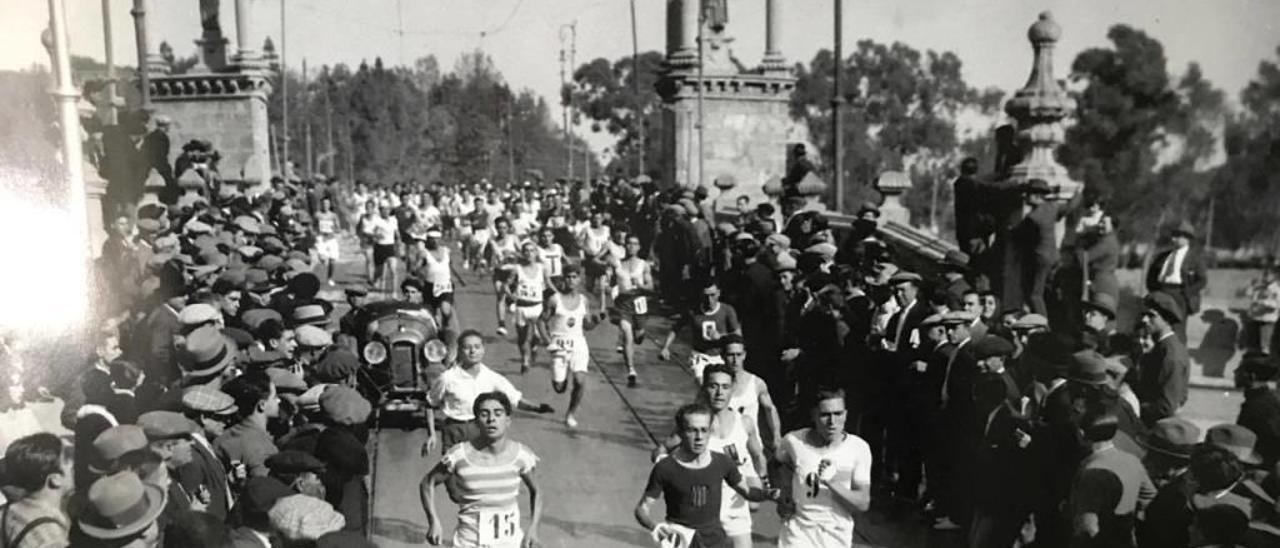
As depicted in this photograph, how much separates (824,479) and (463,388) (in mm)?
2959

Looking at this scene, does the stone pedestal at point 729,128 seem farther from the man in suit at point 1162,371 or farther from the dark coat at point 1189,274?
the man in suit at point 1162,371

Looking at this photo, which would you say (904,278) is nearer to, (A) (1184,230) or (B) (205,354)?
(A) (1184,230)

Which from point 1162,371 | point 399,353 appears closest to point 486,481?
point 1162,371

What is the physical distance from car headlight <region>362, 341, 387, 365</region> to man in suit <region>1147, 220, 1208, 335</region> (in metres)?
6.74

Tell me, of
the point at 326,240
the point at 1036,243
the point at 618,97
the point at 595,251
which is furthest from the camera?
the point at 618,97

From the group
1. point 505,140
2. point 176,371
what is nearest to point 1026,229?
point 176,371

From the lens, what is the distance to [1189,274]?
9938mm

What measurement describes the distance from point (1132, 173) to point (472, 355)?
24.9 m

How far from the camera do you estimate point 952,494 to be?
7504 mm

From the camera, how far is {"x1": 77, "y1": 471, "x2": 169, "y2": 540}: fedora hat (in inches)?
181

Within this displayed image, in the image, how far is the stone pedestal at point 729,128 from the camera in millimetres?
21531

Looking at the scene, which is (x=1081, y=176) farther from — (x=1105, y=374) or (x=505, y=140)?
(x=1105, y=374)

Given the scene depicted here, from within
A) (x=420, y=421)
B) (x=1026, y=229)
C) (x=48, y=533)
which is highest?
(x=1026, y=229)

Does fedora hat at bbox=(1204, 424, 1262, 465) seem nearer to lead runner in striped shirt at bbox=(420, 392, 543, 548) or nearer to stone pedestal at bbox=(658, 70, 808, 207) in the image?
lead runner in striped shirt at bbox=(420, 392, 543, 548)
